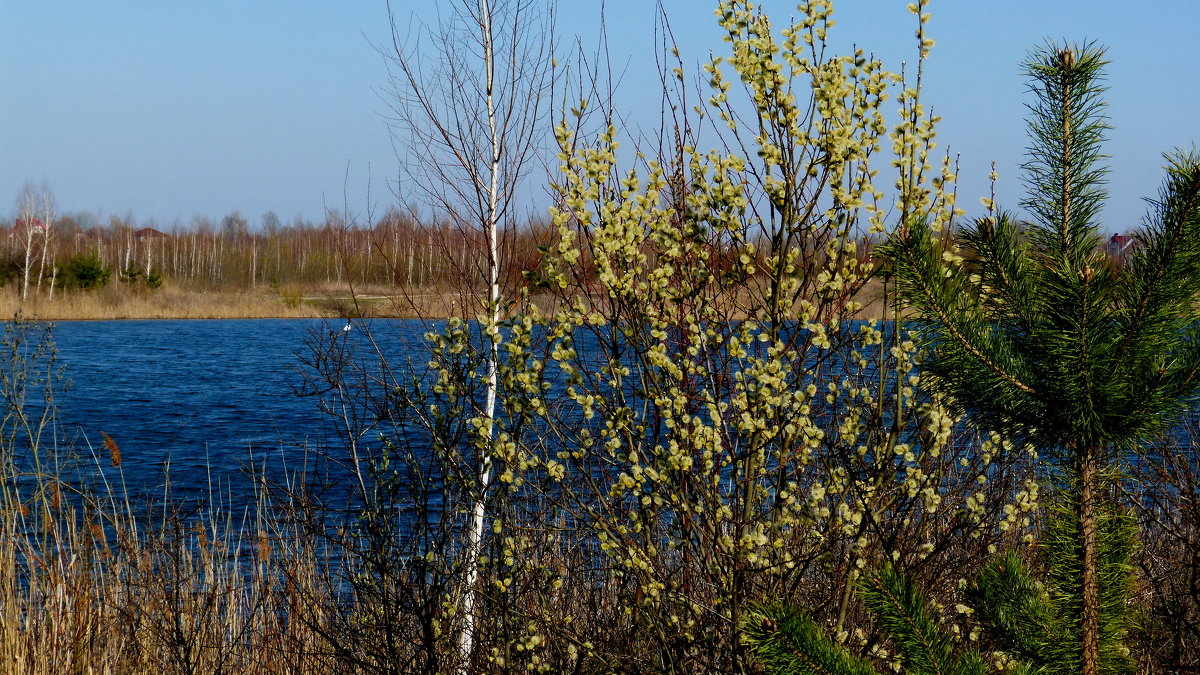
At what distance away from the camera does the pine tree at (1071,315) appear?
5.23 ft

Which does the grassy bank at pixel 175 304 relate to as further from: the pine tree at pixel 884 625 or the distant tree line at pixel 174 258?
the pine tree at pixel 884 625

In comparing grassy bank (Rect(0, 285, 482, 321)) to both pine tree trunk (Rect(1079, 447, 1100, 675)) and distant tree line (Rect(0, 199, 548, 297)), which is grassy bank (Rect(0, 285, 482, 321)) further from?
pine tree trunk (Rect(1079, 447, 1100, 675))

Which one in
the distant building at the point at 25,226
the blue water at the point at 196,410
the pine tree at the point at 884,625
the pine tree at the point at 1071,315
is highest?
the distant building at the point at 25,226

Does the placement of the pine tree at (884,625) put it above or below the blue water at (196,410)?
above

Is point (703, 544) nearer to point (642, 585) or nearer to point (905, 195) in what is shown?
point (642, 585)

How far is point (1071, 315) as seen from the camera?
1611 mm

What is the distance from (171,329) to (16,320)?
35.2 metres

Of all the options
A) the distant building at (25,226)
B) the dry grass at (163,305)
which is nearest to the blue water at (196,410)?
the dry grass at (163,305)

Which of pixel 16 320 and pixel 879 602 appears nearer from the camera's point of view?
pixel 879 602

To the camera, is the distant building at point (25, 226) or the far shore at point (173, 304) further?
the distant building at point (25, 226)

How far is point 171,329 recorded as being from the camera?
38.1 meters

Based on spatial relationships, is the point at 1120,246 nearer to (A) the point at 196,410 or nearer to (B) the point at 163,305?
(A) the point at 196,410

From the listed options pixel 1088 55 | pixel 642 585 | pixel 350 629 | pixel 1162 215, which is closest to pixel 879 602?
pixel 1162 215

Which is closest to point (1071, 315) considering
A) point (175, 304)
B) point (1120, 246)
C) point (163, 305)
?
point (1120, 246)
